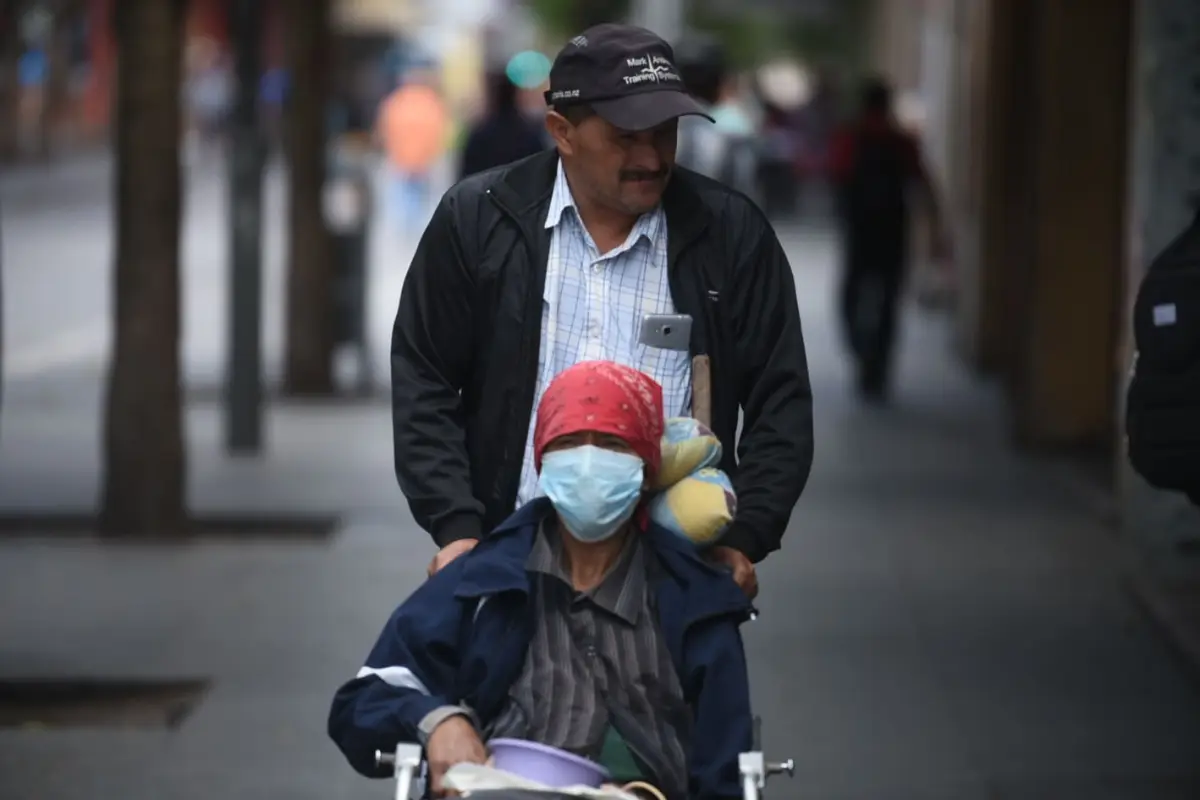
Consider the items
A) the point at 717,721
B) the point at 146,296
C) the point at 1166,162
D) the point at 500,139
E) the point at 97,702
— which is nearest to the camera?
the point at 717,721

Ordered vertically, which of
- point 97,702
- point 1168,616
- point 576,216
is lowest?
point 97,702

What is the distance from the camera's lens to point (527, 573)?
4.39 m

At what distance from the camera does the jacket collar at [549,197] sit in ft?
15.3

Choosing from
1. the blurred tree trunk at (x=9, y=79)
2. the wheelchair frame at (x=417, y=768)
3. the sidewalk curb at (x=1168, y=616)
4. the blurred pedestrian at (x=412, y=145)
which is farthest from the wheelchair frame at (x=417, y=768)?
the blurred tree trunk at (x=9, y=79)

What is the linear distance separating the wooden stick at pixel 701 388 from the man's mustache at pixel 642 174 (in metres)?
0.33

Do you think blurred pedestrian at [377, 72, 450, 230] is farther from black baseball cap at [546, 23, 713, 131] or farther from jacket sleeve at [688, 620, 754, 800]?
jacket sleeve at [688, 620, 754, 800]

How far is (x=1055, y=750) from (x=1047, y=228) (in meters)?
6.49

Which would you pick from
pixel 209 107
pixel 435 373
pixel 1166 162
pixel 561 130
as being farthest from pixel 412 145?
pixel 209 107

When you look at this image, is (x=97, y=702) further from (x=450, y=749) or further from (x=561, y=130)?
(x=450, y=749)

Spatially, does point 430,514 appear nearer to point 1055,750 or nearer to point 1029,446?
point 1055,750

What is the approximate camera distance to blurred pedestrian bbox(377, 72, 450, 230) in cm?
3030

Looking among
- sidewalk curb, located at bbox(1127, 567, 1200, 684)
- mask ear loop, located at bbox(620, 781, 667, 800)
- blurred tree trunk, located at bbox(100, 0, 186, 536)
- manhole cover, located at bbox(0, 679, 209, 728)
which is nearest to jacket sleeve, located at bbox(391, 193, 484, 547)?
mask ear loop, located at bbox(620, 781, 667, 800)

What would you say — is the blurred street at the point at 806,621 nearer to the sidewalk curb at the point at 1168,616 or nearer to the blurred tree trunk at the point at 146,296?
the sidewalk curb at the point at 1168,616

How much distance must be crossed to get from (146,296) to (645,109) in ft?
21.5
